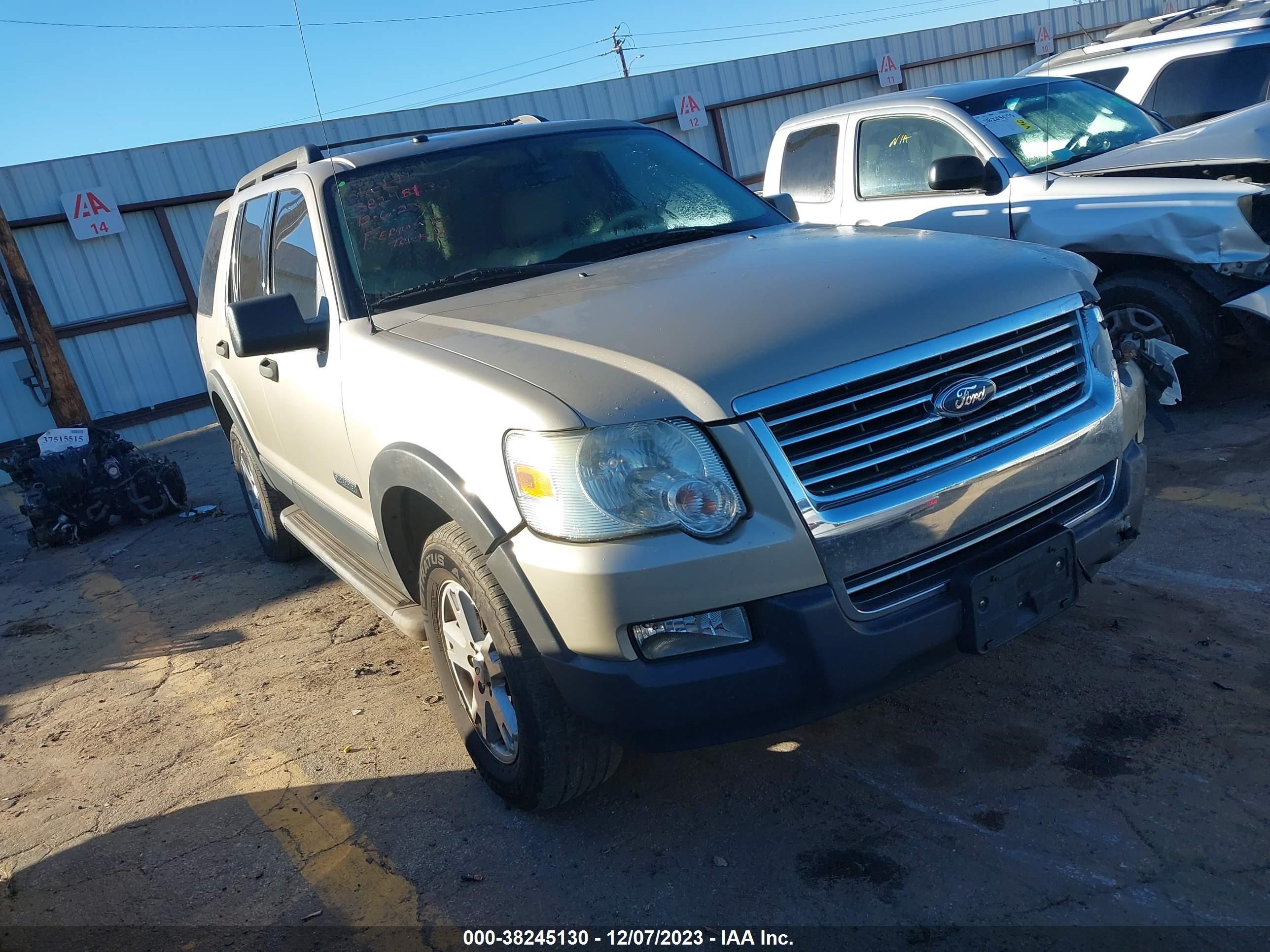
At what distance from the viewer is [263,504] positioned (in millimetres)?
5523

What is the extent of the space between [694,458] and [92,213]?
13.4 meters

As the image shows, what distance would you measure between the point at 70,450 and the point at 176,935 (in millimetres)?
6039

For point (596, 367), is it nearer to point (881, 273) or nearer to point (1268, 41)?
point (881, 273)

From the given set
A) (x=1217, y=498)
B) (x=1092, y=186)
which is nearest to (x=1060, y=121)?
(x=1092, y=186)

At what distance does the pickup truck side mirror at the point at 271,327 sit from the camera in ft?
10.6

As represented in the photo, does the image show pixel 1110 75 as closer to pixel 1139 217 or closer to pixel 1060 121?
pixel 1060 121

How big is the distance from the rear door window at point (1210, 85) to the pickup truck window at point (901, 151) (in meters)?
2.29

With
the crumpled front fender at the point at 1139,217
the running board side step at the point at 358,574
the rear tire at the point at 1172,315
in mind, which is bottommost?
the rear tire at the point at 1172,315

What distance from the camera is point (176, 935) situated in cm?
273

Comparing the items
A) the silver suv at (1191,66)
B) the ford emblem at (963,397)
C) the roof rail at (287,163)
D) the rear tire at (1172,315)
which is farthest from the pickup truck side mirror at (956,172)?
the ford emblem at (963,397)

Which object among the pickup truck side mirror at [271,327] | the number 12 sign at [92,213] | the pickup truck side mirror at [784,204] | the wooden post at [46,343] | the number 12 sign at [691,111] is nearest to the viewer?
the pickup truck side mirror at [271,327]

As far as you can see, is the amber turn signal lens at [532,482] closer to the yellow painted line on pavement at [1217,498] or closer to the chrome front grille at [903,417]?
the chrome front grille at [903,417]

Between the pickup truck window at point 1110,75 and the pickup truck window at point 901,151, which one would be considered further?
the pickup truck window at point 1110,75

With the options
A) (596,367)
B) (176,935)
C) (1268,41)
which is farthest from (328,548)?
(1268,41)
